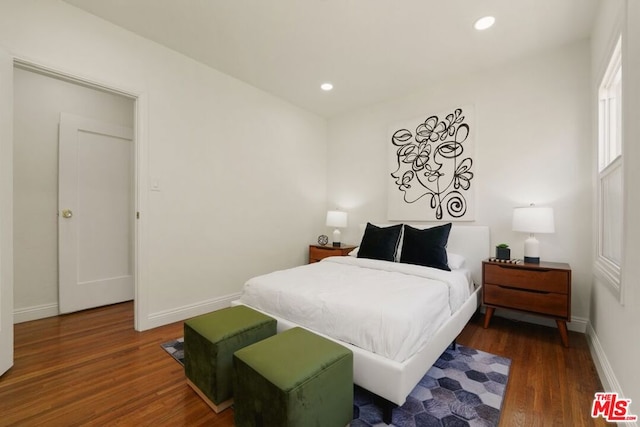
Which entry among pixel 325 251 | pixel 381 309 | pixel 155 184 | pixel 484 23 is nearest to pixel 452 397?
pixel 381 309

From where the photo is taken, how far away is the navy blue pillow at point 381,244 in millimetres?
2918

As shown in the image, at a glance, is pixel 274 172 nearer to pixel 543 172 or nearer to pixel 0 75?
pixel 0 75

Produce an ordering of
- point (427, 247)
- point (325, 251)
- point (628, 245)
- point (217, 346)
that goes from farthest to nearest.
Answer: point (325, 251), point (427, 247), point (217, 346), point (628, 245)

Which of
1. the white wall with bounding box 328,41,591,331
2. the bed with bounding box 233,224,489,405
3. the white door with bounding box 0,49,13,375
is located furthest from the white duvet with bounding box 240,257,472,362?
the white door with bounding box 0,49,13,375

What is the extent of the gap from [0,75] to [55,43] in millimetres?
516

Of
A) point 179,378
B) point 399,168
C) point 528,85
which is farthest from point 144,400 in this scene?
point 528,85

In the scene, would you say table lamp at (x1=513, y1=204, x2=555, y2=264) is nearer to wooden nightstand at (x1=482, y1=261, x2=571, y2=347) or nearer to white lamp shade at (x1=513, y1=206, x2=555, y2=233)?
white lamp shade at (x1=513, y1=206, x2=555, y2=233)

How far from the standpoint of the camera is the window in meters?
1.78

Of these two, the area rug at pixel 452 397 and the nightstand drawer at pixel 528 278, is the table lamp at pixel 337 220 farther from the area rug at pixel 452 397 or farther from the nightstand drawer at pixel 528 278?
the area rug at pixel 452 397

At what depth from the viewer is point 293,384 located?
1122mm

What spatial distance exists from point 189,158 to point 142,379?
198 cm

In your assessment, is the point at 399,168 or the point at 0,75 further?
the point at 399,168

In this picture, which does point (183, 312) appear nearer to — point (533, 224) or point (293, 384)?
point (293, 384)

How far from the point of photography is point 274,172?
3.77 meters
